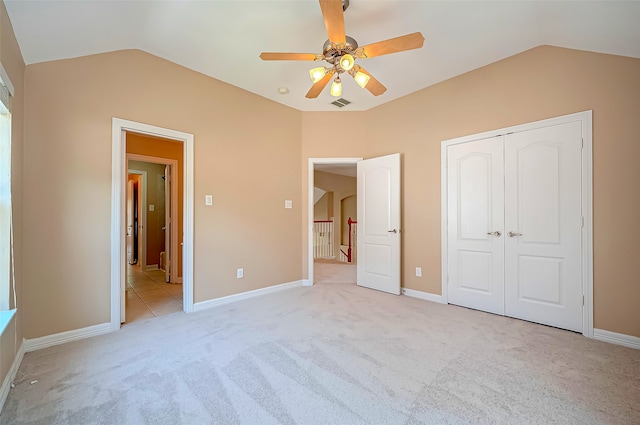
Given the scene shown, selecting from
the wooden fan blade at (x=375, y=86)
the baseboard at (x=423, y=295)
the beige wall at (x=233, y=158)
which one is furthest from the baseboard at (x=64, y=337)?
the baseboard at (x=423, y=295)

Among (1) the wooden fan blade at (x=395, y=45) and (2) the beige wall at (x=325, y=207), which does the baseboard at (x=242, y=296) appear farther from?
(2) the beige wall at (x=325, y=207)

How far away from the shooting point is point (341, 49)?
2217 millimetres

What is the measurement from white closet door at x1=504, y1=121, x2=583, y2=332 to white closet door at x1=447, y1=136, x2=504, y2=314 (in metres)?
0.09

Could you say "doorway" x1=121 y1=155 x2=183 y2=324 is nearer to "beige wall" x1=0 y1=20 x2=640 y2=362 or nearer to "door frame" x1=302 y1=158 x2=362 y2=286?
"beige wall" x1=0 y1=20 x2=640 y2=362

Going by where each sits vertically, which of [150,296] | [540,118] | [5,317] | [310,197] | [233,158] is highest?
[540,118]

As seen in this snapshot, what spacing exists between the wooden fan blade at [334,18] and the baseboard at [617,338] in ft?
11.1

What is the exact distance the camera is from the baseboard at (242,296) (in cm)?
336

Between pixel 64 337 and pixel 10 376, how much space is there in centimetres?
65

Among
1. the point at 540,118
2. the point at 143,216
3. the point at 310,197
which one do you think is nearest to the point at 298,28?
the point at 310,197

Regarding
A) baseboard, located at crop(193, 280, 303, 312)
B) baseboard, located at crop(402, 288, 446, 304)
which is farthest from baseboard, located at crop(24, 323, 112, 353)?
baseboard, located at crop(402, 288, 446, 304)

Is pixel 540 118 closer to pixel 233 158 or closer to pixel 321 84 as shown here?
pixel 321 84

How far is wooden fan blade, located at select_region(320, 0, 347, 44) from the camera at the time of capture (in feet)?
5.80

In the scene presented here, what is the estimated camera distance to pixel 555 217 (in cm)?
279

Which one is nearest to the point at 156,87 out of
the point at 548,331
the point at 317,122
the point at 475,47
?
the point at 317,122
